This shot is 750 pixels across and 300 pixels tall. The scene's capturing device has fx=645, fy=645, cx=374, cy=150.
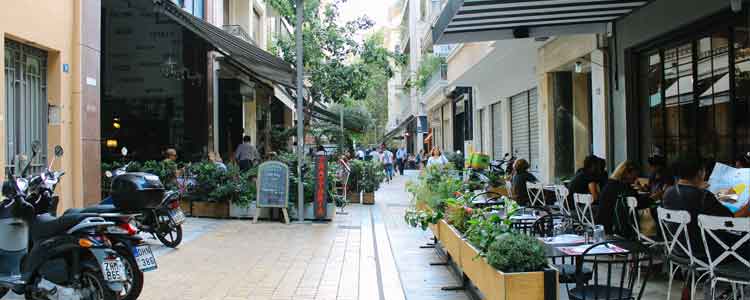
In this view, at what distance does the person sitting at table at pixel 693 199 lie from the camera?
5047 mm

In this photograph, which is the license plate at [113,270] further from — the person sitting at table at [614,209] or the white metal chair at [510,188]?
the white metal chair at [510,188]

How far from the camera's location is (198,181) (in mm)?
12977

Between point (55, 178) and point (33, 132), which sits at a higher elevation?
point (33, 132)

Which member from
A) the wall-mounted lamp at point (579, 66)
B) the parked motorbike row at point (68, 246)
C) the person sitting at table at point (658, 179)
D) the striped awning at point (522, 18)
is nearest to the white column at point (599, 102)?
the striped awning at point (522, 18)

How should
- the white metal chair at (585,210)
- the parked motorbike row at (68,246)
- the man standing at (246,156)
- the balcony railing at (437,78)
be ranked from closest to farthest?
the parked motorbike row at (68,246) < the white metal chair at (585,210) < the man standing at (246,156) < the balcony railing at (437,78)

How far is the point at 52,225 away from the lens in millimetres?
5477

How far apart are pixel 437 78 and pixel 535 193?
17.9 meters

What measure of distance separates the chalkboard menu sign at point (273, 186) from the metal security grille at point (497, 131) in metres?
11.5

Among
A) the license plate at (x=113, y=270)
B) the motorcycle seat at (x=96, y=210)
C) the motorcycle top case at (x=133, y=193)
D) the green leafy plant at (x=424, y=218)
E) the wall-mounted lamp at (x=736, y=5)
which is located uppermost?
the wall-mounted lamp at (x=736, y=5)

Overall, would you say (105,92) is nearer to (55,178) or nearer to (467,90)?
(55,178)

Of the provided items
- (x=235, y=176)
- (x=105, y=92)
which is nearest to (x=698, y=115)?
(x=235, y=176)

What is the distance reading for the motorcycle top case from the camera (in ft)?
19.6

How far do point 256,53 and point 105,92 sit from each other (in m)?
4.17

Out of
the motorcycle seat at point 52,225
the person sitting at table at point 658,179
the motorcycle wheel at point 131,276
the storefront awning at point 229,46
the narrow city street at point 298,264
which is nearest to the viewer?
the motorcycle seat at point 52,225
